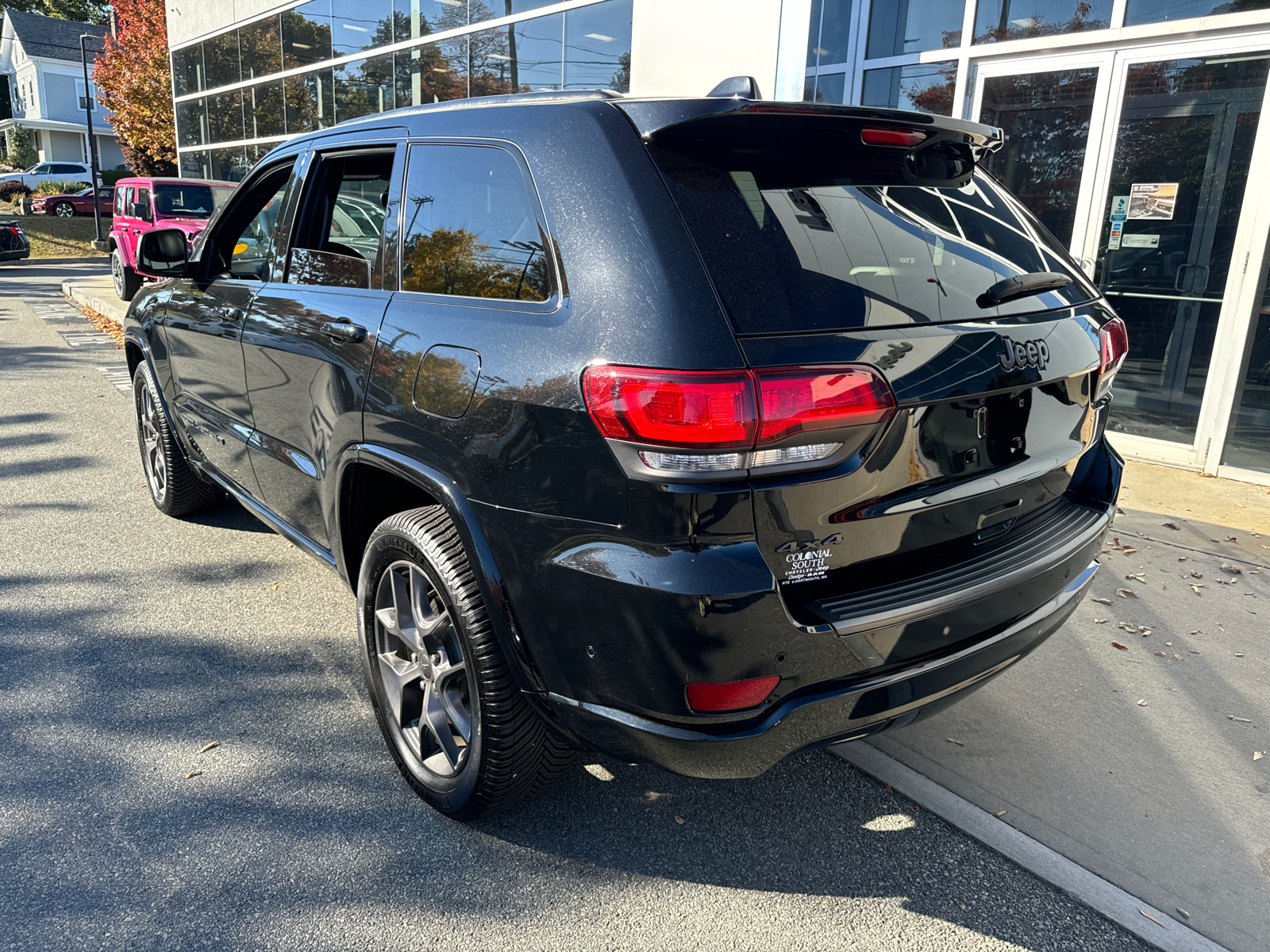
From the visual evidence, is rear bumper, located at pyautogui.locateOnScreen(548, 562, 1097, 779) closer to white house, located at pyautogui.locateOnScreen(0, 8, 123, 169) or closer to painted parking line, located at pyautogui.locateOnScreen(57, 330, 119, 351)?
painted parking line, located at pyautogui.locateOnScreen(57, 330, 119, 351)

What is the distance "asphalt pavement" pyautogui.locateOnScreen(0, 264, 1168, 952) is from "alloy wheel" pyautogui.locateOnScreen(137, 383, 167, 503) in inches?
54.5

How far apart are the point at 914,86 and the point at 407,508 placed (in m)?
6.74

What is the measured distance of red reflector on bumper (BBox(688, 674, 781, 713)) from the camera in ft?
6.44

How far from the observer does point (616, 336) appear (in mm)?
2002

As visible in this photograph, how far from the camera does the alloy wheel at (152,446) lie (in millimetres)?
4977

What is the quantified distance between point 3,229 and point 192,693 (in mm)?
23446

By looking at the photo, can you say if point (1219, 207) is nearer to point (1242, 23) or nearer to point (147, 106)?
point (1242, 23)

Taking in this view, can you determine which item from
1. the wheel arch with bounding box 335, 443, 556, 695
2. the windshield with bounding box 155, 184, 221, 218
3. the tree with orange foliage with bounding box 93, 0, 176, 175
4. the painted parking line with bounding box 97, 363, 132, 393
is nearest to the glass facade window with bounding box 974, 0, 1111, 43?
the wheel arch with bounding box 335, 443, 556, 695

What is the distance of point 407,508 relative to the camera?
9.84 feet

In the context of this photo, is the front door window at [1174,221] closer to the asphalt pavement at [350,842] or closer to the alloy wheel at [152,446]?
the asphalt pavement at [350,842]

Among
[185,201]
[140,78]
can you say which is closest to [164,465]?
[185,201]

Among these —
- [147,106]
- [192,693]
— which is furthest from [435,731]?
[147,106]

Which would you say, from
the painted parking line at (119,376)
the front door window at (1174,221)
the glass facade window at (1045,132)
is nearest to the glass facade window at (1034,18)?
the glass facade window at (1045,132)

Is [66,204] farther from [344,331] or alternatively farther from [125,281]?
[344,331]
